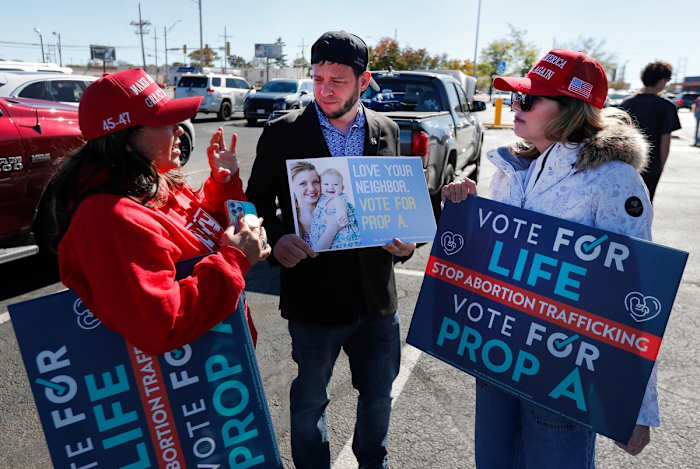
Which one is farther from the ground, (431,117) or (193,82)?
(193,82)

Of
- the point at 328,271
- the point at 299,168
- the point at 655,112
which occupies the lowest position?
the point at 328,271

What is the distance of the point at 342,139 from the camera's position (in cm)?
211

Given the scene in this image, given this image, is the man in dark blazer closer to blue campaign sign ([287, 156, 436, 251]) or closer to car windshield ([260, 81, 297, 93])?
blue campaign sign ([287, 156, 436, 251])

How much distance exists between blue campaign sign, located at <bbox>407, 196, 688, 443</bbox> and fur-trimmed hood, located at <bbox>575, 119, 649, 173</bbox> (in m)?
0.22

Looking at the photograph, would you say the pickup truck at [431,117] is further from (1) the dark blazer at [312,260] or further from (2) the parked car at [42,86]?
(1) the dark blazer at [312,260]

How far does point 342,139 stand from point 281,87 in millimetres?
20281

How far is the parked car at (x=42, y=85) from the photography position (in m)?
7.36

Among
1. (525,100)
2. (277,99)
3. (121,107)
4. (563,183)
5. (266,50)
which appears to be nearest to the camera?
(121,107)

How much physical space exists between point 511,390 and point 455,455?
1.04m

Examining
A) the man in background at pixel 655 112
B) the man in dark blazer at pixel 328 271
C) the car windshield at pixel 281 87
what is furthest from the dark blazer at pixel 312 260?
the car windshield at pixel 281 87

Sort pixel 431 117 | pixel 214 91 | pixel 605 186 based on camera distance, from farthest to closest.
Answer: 1. pixel 214 91
2. pixel 431 117
3. pixel 605 186

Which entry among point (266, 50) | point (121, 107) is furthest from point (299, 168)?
point (266, 50)

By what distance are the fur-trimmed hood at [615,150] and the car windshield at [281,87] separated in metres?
20.5

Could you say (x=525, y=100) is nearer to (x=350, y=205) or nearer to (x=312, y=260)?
(x=350, y=205)
